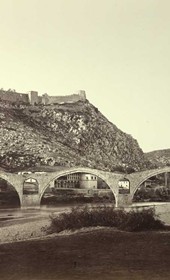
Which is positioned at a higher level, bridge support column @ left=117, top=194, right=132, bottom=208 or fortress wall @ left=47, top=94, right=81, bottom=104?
fortress wall @ left=47, top=94, right=81, bottom=104

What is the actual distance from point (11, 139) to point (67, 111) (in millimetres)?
17356

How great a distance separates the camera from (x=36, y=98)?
77500 mm

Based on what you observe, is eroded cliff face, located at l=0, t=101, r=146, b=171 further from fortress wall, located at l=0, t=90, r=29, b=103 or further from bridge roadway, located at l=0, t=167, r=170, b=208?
bridge roadway, located at l=0, t=167, r=170, b=208

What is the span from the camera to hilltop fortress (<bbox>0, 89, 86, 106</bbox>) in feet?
247

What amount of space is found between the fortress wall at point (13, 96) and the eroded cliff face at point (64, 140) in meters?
2.51

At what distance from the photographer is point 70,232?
20.2 metres

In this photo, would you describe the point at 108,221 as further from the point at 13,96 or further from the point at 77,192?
the point at 13,96

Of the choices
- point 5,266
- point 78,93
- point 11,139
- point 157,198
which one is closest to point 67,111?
point 78,93

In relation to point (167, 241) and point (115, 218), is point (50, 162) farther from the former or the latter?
point (167, 241)

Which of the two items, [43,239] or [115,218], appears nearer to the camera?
[43,239]

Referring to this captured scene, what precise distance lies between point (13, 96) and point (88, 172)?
38055 millimetres

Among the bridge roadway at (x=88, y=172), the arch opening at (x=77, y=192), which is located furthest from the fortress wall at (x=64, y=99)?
the bridge roadway at (x=88, y=172)

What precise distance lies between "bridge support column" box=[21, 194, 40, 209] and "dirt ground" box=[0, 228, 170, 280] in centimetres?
2218

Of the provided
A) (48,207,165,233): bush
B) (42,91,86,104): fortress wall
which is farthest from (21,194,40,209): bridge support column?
(42,91,86,104): fortress wall
